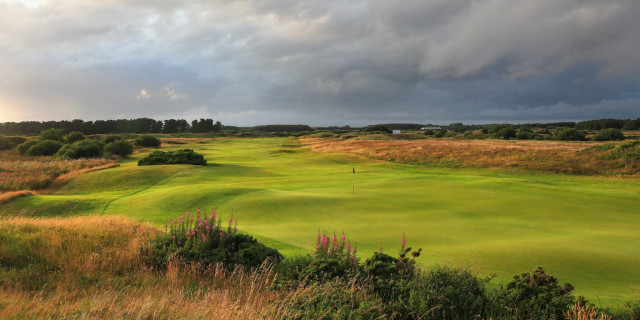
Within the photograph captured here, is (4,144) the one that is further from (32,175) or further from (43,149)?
(32,175)

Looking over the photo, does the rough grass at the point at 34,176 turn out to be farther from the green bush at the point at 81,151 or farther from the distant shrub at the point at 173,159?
the green bush at the point at 81,151

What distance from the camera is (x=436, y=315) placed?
6.53 m

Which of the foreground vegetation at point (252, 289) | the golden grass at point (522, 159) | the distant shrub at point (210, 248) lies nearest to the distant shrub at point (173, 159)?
the golden grass at point (522, 159)

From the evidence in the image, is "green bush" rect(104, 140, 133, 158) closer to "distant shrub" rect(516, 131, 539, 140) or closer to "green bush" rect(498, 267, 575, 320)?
"green bush" rect(498, 267, 575, 320)

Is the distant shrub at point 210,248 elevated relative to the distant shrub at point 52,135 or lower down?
lower down

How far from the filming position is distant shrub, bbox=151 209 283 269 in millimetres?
9406

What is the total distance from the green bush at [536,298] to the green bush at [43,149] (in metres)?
73.9

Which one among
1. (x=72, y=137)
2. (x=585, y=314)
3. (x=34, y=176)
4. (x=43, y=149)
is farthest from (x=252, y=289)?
(x=72, y=137)

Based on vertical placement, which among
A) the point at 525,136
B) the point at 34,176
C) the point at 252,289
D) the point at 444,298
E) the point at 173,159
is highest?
the point at 525,136

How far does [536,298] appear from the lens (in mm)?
6602

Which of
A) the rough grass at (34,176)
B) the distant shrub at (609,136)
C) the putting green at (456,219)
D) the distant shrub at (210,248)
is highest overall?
the distant shrub at (609,136)

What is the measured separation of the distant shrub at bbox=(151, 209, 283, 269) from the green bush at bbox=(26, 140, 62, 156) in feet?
217

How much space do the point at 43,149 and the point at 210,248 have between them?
67.9 m

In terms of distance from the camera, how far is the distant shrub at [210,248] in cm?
941
